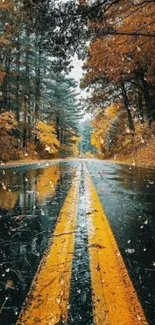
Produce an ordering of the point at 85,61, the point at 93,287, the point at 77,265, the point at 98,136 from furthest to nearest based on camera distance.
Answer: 1. the point at 98,136
2. the point at 85,61
3. the point at 77,265
4. the point at 93,287

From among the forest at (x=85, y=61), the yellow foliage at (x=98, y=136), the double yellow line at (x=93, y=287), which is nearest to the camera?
the double yellow line at (x=93, y=287)

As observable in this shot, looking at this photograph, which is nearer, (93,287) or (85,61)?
(93,287)

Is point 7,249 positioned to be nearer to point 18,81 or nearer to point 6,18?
point 6,18

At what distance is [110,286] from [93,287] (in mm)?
113

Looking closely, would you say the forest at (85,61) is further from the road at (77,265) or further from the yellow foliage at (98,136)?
the road at (77,265)

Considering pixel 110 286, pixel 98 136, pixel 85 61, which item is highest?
pixel 85 61

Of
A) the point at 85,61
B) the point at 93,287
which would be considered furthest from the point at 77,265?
the point at 85,61

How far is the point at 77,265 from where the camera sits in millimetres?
2545

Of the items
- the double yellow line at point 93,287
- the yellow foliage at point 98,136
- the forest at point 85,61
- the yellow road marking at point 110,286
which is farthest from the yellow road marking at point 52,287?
the yellow foliage at point 98,136

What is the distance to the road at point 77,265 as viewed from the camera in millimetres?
1833

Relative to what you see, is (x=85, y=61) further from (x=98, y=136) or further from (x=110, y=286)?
(x=98, y=136)

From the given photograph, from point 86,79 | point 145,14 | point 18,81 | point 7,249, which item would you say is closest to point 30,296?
point 7,249

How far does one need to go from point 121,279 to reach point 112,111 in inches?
1680

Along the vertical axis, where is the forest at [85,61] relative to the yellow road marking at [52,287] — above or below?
above
